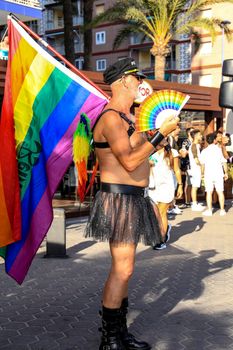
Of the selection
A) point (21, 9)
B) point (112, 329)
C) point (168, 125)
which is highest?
point (21, 9)

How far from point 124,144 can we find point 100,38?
2149 inches

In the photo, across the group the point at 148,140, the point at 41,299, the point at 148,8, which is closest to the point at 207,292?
the point at 41,299

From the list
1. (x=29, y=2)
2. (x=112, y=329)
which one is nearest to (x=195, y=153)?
(x=112, y=329)

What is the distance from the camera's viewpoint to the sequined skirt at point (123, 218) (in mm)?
3645

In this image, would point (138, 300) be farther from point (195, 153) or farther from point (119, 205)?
point (195, 153)

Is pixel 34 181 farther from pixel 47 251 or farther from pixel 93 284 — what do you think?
pixel 47 251

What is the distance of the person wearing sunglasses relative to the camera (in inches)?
142

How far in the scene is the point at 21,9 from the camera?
59.6ft

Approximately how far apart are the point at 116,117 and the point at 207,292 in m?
2.70

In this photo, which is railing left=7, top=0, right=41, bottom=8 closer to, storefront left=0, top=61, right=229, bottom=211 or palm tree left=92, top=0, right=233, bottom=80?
storefront left=0, top=61, right=229, bottom=211

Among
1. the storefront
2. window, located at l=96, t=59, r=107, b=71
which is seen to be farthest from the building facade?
window, located at l=96, t=59, r=107, b=71

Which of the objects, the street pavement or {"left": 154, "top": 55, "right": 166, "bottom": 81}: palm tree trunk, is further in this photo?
{"left": 154, "top": 55, "right": 166, "bottom": 81}: palm tree trunk

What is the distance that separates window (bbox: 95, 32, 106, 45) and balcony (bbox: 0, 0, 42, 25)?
37.3 m

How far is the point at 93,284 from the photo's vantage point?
19.0 feet
